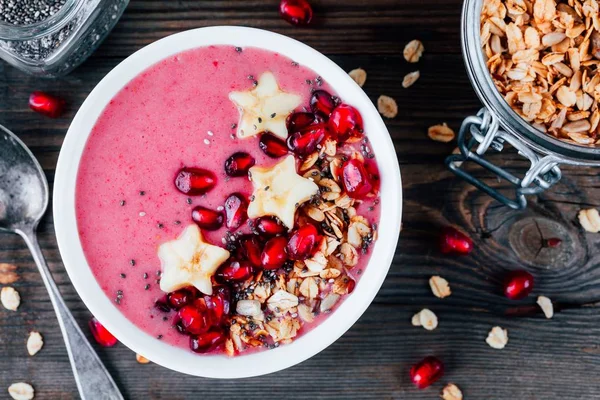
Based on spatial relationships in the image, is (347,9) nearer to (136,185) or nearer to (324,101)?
(324,101)

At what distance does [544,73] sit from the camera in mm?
1178

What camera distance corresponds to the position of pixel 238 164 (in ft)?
4.01

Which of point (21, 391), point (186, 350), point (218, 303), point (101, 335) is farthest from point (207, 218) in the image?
point (21, 391)

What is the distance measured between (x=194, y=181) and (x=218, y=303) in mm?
226

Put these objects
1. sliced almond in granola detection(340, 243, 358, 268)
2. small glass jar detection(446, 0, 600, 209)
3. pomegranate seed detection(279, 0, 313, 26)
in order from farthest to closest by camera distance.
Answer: pomegranate seed detection(279, 0, 313, 26), sliced almond in granola detection(340, 243, 358, 268), small glass jar detection(446, 0, 600, 209)

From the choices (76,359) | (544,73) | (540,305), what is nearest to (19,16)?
(76,359)

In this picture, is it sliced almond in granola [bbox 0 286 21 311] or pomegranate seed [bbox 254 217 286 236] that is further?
sliced almond in granola [bbox 0 286 21 311]

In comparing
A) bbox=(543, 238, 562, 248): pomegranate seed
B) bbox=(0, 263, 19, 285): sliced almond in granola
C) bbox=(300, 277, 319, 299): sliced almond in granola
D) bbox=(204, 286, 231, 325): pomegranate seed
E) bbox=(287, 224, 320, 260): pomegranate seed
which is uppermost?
bbox=(287, 224, 320, 260): pomegranate seed

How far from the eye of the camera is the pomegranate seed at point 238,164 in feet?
4.00

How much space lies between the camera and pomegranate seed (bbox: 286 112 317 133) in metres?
1.24

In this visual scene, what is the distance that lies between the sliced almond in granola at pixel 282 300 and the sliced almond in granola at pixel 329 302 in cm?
6

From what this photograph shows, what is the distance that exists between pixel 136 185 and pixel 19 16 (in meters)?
0.41

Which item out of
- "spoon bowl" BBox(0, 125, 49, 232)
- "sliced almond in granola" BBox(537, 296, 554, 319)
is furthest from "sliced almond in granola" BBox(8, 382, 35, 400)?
"sliced almond in granola" BBox(537, 296, 554, 319)

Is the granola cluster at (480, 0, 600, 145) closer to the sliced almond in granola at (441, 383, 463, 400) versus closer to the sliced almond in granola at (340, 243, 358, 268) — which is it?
the sliced almond in granola at (340, 243, 358, 268)
